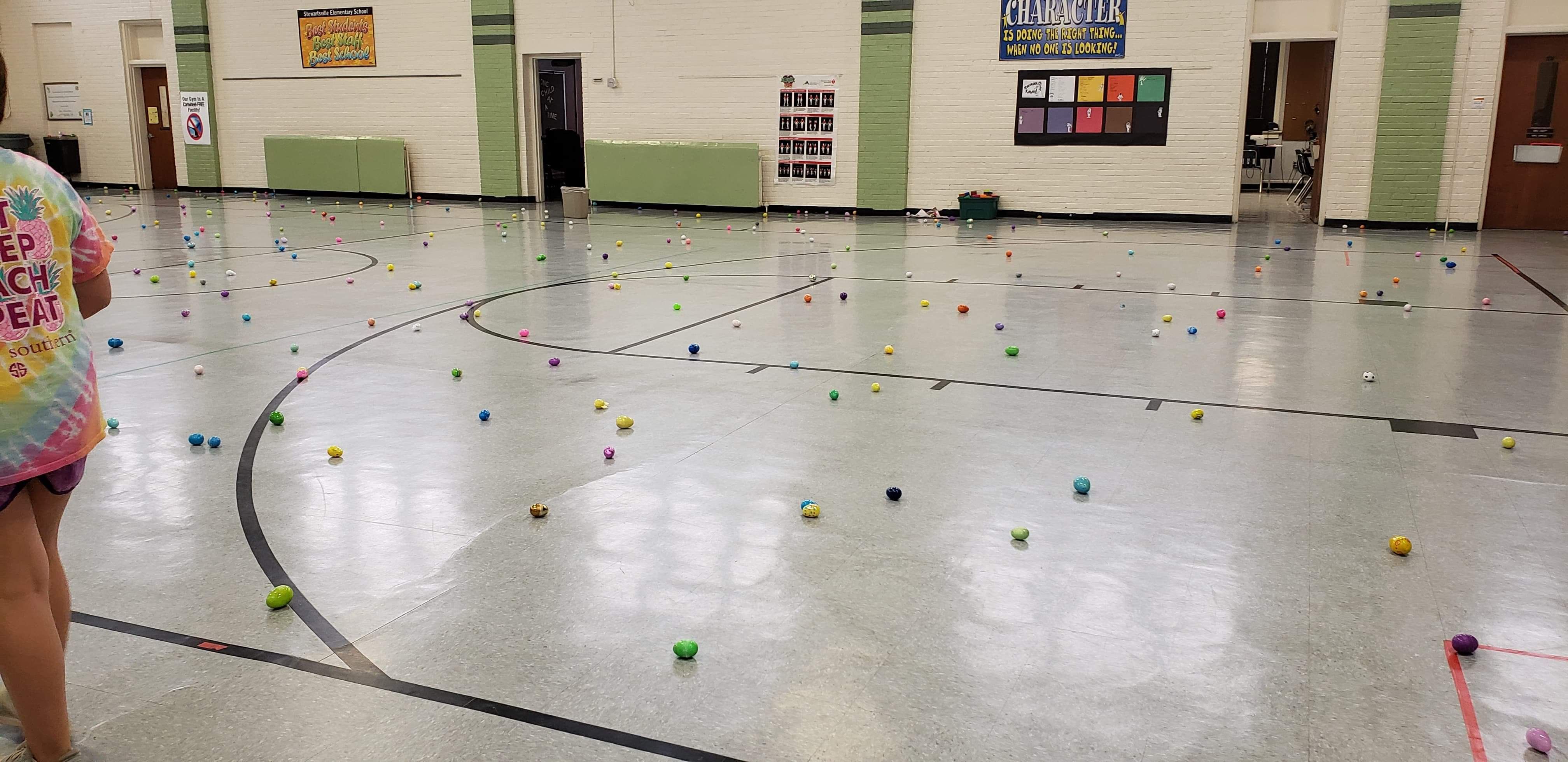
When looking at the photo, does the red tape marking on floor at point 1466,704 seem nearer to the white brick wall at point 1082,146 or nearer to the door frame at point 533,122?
the white brick wall at point 1082,146

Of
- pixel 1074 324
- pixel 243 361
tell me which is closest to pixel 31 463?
pixel 243 361

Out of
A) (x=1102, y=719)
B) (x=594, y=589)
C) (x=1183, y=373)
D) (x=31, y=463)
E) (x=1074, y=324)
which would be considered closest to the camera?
(x=31, y=463)

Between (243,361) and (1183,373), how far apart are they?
514cm

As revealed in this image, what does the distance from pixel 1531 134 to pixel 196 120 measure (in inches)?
883

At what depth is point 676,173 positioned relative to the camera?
58.4 feet

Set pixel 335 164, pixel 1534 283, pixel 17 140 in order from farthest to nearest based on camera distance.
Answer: pixel 17 140
pixel 335 164
pixel 1534 283

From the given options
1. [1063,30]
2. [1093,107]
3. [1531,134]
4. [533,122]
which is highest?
[1063,30]

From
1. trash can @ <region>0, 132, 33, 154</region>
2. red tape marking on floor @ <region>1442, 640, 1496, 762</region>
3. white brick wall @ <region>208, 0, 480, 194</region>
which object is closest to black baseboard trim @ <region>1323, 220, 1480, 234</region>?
red tape marking on floor @ <region>1442, 640, 1496, 762</region>

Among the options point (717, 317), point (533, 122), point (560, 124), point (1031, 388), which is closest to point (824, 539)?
point (1031, 388)

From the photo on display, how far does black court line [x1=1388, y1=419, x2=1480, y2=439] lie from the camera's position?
453 centimetres

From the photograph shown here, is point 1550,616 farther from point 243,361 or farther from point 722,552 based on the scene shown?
point 243,361

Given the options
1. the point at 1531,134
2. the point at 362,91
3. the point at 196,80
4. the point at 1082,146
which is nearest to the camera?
the point at 1531,134

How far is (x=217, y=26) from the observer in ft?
67.6

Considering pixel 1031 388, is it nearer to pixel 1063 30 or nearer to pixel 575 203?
pixel 1063 30
